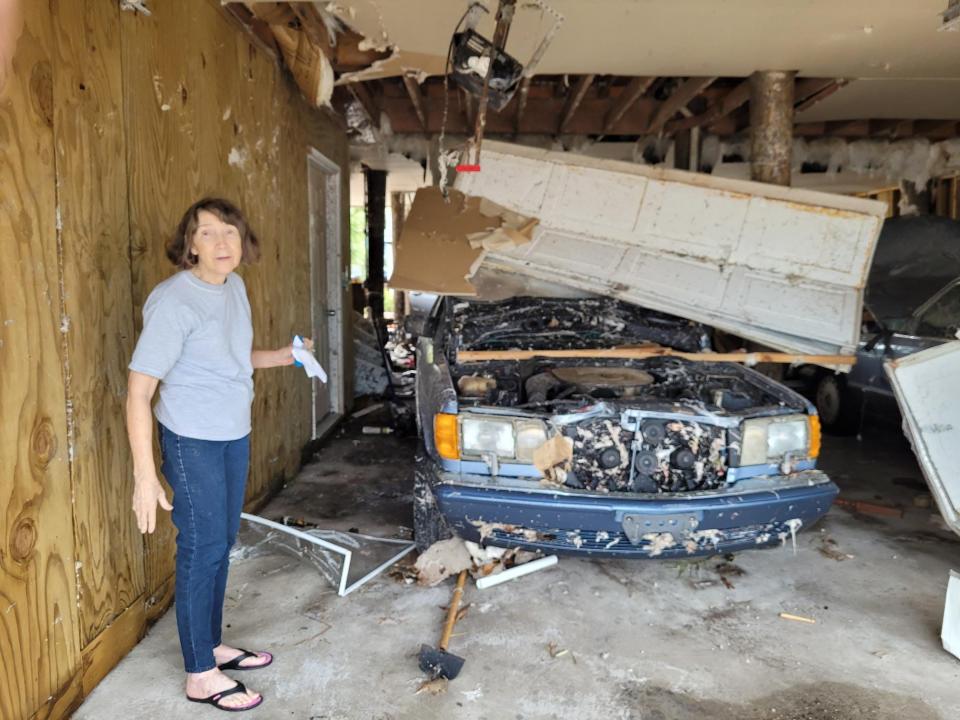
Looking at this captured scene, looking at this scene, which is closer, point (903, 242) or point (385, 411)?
point (903, 242)

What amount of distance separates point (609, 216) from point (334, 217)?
2899 millimetres

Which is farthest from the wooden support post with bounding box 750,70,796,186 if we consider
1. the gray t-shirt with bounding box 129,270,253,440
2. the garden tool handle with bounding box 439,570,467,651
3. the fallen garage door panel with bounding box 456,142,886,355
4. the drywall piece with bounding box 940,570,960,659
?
the gray t-shirt with bounding box 129,270,253,440

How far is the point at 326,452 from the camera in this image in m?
5.62

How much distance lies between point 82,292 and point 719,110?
6.29 meters

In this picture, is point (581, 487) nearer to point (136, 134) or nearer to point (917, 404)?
point (917, 404)

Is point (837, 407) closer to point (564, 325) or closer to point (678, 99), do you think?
point (678, 99)

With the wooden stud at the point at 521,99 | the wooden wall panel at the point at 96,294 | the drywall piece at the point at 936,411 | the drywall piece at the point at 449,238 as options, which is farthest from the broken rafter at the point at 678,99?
the wooden wall panel at the point at 96,294

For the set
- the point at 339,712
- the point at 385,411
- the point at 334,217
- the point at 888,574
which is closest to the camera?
the point at 339,712

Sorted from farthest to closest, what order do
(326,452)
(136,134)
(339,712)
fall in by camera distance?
(326,452) < (136,134) < (339,712)

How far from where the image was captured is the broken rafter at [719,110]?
5.92 meters

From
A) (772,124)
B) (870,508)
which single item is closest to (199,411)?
(870,508)

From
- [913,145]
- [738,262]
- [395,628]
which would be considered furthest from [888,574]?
[913,145]

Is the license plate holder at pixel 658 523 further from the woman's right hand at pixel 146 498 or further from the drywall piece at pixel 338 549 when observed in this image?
the woman's right hand at pixel 146 498

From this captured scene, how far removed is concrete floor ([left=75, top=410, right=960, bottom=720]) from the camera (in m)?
2.36
